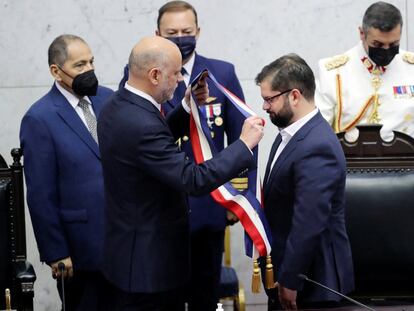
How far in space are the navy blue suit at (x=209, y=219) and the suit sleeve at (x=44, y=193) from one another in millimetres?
451

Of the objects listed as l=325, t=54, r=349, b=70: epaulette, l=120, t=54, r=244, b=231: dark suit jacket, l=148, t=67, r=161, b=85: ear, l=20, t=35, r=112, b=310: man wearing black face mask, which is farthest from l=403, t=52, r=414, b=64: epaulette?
l=148, t=67, r=161, b=85: ear

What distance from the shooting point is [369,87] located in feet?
15.7

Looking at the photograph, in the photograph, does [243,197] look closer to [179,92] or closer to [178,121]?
[178,121]

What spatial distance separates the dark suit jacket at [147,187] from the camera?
3.40 metres

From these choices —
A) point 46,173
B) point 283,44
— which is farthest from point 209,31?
point 46,173

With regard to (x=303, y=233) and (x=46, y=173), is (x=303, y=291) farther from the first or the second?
(x=46, y=173)

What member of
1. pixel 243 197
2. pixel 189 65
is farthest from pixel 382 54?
pixel 243 197

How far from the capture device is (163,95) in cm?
349

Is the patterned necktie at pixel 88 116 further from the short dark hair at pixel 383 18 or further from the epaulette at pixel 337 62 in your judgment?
the short dark hair at pixel 383 18

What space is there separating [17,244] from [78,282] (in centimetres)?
31

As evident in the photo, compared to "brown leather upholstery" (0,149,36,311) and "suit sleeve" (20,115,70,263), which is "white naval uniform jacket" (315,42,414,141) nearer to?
"suit sleeve" (20,115,70,263)

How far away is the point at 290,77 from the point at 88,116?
109cm

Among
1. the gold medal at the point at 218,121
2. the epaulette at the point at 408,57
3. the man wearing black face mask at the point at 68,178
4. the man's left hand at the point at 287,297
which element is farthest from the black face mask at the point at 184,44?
the epaulette at the point at 408,57

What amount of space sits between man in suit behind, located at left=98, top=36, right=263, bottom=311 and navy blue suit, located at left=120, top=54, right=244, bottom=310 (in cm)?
52
